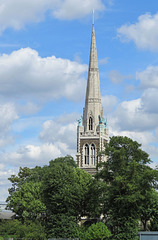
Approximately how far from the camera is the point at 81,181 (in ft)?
228

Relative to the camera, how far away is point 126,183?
2254 inches

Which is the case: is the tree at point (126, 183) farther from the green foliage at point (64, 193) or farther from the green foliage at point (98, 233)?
the green foliage at point (64, 193)

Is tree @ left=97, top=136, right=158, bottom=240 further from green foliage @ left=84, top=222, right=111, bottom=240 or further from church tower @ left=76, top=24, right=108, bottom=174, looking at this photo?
church tower @ left=76, top=24, right=108, bottom=174

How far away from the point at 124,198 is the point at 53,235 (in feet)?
36.8

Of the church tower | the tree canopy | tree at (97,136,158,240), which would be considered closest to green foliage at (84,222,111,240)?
the tree canopy

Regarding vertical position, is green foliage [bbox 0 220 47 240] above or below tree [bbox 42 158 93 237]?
below

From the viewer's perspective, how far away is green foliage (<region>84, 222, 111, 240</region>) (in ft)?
184

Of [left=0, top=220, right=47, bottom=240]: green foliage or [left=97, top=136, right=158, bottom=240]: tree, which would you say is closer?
[left=97, top=136, right=158, bottom=240]: tree

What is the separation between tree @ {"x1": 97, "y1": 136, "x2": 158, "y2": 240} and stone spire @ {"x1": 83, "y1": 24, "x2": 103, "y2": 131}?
150 ft

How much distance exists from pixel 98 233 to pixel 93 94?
56361 mm

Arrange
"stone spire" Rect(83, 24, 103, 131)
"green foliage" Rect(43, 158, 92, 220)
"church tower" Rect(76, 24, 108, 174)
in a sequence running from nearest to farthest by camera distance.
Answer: "green foliage" Rect(43, 158, 92, 220) → "church tower" Rect(76, 24, 108, 174) → "stone spire" Rect(83, 24, 103, 131)

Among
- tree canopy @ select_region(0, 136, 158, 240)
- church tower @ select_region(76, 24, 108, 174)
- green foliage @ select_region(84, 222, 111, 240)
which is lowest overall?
green foliage @ select_region(84, 222, 111, 240)

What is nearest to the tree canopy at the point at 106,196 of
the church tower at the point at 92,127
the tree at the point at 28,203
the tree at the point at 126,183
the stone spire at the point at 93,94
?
the tree at the point at 126,183

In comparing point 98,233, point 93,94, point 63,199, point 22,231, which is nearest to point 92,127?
point 93,94
